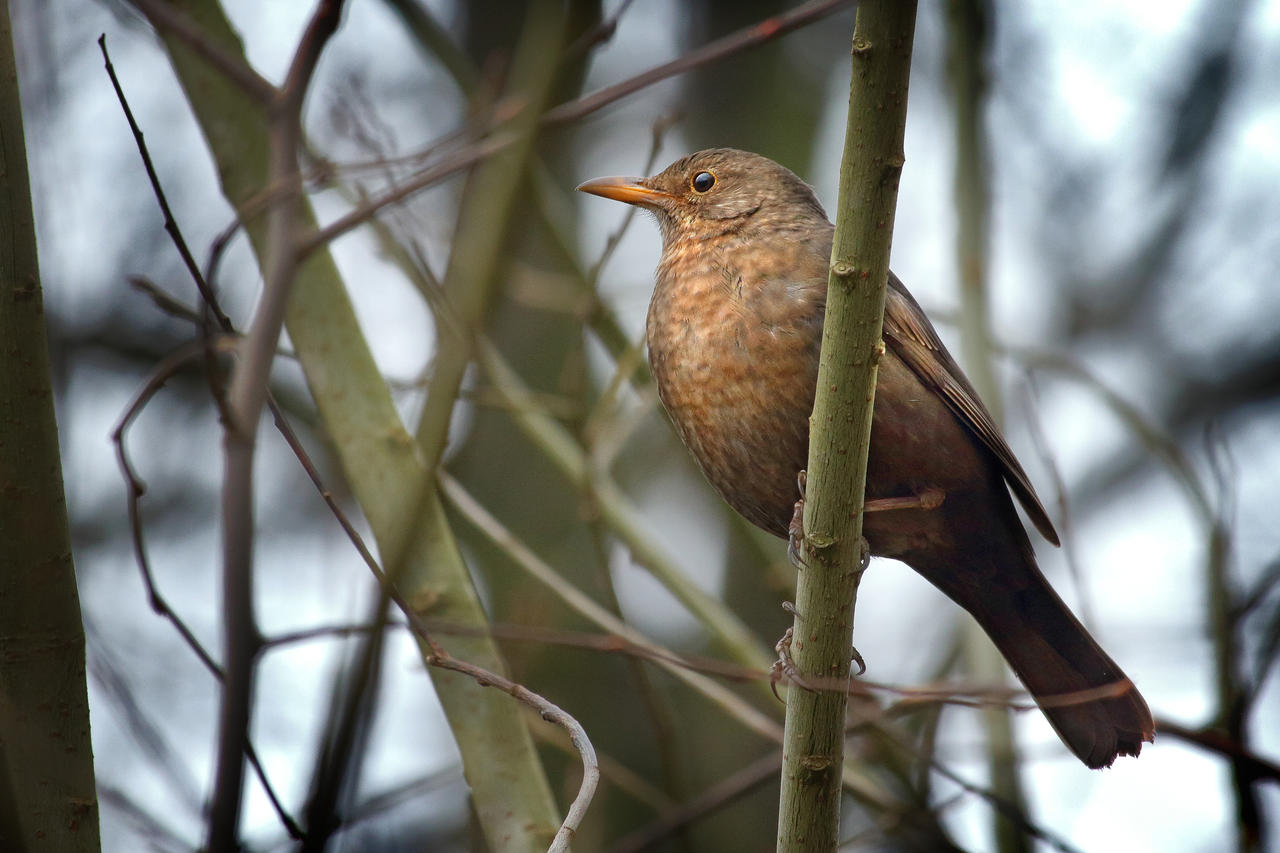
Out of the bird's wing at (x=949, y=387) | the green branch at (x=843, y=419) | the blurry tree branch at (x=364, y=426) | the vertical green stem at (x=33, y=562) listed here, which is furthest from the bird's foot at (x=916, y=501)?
the vertical green stem at (x=33, y=562)

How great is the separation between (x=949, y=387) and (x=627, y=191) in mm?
1502

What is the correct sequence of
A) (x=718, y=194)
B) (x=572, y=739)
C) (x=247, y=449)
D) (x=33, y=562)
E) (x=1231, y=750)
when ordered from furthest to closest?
(x=718, y=194) < (x=1231, y=750) < (x=572, y=739) < (x=33, y=562) < (x=247, y=449)

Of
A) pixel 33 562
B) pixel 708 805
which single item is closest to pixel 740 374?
pixel 708 805

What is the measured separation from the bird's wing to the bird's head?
21.8 inches

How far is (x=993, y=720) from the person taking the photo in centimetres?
387

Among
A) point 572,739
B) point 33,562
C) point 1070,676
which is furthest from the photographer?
point 1070,676

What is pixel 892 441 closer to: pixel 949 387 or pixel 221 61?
pixel 949 387

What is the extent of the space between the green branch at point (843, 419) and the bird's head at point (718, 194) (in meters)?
1.48

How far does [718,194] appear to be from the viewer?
4.11m

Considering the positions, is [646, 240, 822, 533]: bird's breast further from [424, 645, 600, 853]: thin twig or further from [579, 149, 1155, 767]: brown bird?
[424, 645, 600, 853]: thin twig

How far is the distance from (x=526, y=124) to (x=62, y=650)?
1507 millimetres

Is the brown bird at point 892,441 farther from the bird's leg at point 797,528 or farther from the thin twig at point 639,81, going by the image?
the thin twig at point 639,81

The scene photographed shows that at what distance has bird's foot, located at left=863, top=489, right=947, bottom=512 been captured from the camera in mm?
3289

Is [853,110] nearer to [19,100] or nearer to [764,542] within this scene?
[19,100]
